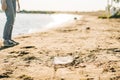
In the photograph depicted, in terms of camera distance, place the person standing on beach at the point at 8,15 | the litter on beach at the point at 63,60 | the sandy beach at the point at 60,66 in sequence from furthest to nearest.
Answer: the person standing on beach at the point at 8,15, the litter on beach at the point at 63,60, the sandy beach at the point at 60,66

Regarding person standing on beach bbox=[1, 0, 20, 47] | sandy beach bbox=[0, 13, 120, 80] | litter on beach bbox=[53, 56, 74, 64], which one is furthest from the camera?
person standing on beach bbox=[1, 0, 20, 47]

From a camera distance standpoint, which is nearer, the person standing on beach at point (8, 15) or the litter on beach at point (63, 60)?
the litter on beach at point (63, 60)

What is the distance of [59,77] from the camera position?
535cm

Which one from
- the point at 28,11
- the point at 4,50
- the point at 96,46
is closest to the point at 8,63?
the point at 4,50

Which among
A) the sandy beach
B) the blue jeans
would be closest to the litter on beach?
the sandy beach

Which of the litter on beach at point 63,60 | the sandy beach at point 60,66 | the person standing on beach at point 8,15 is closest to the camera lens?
the sandy beach at point 60,66

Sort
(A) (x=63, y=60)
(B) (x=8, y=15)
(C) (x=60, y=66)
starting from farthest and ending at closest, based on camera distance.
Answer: (B) (x=8, y=15)
(A) (x=63, y=60)
(C) (x=60, y=66)

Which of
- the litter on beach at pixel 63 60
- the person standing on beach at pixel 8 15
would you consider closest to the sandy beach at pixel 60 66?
the litter on beach at pixel 63 60

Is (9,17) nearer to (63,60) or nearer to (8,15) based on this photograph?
(8,15)

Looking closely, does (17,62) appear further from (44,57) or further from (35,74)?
(35,74)

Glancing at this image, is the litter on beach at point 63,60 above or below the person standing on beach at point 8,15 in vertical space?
below

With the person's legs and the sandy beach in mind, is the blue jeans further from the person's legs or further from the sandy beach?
the sandy beach

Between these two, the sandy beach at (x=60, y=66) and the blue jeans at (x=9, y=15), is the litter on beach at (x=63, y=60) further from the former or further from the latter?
the blue jeans at (x=9, y=15)

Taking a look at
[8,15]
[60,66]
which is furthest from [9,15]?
[60,66]
